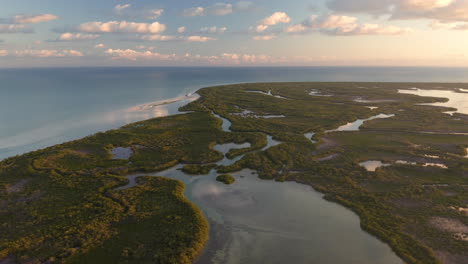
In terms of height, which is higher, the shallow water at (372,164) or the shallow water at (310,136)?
the shallow water at (310,136)

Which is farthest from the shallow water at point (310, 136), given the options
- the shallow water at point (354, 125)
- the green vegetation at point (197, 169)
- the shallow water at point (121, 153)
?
the shallow water at point (121, 153)

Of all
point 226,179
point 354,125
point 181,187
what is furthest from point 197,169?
point 354,125

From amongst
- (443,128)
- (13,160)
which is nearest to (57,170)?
(13,160)

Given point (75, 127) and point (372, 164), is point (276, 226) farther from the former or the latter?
point (75, 127)

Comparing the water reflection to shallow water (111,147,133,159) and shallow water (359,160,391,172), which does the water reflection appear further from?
shallow water (359,160,391,172)

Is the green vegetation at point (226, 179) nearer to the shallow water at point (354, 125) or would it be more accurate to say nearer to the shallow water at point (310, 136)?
the shallow water at point (310, 136)

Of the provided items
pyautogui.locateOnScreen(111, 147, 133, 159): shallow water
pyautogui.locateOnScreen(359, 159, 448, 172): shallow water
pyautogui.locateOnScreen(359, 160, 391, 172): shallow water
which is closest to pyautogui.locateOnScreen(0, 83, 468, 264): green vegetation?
pyautogui.locateOnScreen(111, 147, 133, 159): shallow water

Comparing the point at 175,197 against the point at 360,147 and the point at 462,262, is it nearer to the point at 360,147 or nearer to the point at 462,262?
the point at 462,262
